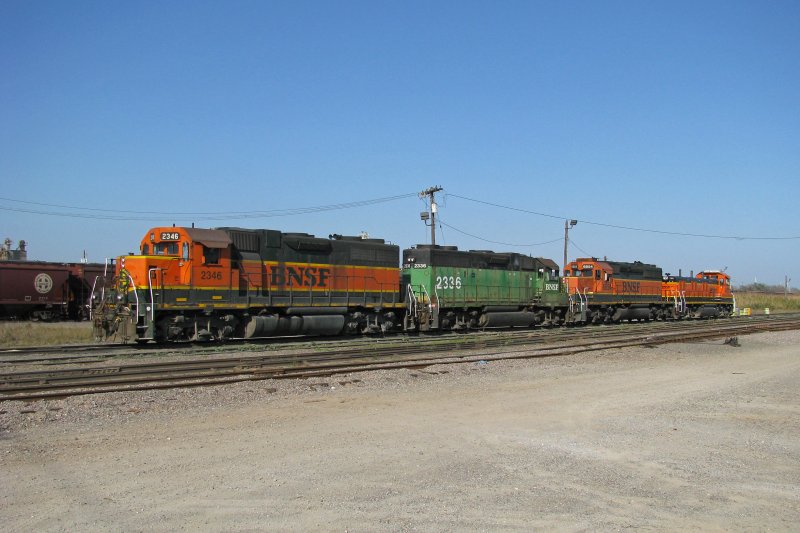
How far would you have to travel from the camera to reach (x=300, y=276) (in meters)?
19.8

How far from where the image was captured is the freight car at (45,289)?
27781mm

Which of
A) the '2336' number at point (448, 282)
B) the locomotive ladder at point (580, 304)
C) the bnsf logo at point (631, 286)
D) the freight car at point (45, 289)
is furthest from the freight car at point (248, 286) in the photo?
the bnsf logo at point (631, 286)

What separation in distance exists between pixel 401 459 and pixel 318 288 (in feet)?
45.4

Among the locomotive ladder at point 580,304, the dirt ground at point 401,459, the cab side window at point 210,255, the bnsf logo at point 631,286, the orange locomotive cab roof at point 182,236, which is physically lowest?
the dirt ground at point 401,459

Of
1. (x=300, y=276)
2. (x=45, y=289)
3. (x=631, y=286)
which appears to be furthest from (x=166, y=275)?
(x=631, y=286)

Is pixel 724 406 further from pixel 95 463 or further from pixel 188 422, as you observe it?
pixel 95 463

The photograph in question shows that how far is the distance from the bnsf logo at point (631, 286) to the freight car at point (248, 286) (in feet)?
53.1

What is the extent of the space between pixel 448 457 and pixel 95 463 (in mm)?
3665

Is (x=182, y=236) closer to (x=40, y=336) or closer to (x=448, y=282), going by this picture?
(x=40, y=336)

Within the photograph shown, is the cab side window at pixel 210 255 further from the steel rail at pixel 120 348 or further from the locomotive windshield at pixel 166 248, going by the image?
the steel rail at pixel 120 348

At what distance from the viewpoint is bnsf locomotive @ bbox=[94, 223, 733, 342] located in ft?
55.2

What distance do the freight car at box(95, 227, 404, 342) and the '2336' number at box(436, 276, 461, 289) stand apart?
2.08m

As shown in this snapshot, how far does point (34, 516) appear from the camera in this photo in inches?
195

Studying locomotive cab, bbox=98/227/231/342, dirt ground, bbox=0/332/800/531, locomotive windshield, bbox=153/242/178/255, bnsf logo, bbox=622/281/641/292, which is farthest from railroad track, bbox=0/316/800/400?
bnsf logo, bbox=622/281/641/292
